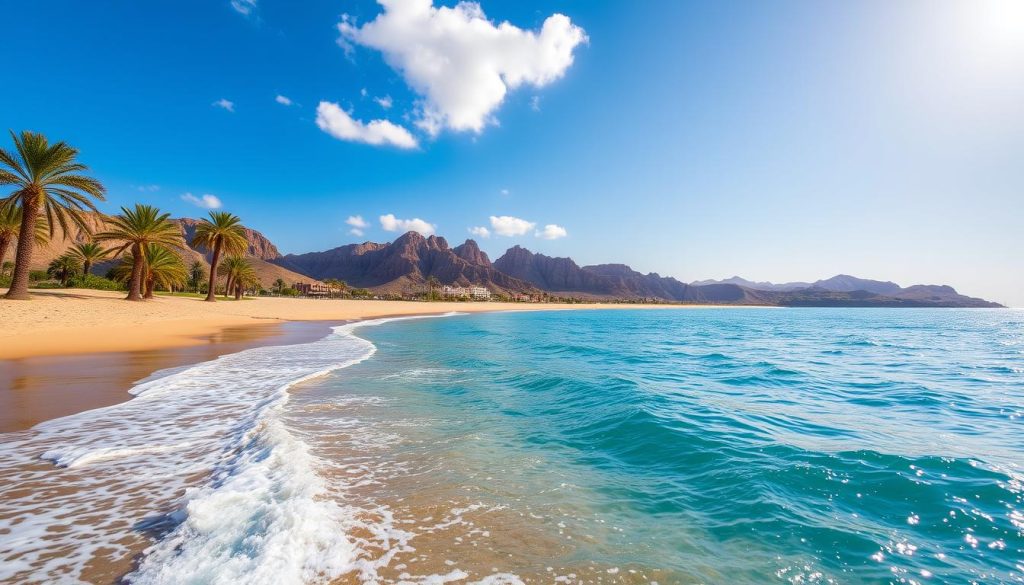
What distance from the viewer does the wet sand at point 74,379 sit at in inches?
350

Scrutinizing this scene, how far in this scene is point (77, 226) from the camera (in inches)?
1303

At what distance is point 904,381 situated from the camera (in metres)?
16.0

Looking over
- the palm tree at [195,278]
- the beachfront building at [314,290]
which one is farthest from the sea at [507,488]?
the beachfront building at [314,290]

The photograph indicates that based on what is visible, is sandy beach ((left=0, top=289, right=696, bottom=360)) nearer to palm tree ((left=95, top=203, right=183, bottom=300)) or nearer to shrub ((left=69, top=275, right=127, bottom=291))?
palm tree ((left=95, top=203, right=183, bottom=300))

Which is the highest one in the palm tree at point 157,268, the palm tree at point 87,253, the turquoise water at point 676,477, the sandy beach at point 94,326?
the palm tree at point 87,253

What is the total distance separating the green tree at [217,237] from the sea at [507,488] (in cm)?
4968

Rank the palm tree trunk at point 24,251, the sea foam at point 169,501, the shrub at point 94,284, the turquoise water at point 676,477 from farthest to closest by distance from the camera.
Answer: the shrub at point 94,284 → the palm tree trunk at point 24,251 → the turquoise water at point 676,477 → the sea foam at point 169,501

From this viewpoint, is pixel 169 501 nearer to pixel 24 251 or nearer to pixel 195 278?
pixel 24 251

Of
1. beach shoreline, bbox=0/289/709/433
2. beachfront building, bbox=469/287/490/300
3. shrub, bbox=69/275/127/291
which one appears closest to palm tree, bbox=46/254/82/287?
shrub, bbox=69/275/127/291

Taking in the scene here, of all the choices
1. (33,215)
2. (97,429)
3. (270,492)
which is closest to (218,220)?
(33,215)

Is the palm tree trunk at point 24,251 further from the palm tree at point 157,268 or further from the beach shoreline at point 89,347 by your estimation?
the palm tree at point 157,268

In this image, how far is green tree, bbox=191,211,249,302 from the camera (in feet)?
173

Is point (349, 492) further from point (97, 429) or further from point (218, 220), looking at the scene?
point (218, 220)

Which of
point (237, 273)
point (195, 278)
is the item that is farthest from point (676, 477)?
point (195, 278)
